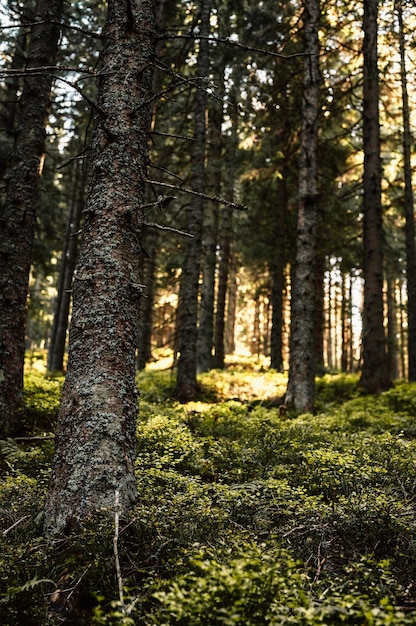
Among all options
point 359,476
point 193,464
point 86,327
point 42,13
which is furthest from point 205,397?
point 42,13

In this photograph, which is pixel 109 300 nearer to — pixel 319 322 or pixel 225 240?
pixel 225 240

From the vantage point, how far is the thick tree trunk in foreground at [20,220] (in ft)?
22.6

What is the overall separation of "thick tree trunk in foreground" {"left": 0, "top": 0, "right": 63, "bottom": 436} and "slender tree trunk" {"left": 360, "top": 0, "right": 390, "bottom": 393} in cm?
798

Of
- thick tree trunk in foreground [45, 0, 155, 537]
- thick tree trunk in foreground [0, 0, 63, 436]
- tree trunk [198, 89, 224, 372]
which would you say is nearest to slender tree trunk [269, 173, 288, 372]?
tree trunk [198, 89, 224, 372]

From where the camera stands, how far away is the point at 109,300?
390 centimetres

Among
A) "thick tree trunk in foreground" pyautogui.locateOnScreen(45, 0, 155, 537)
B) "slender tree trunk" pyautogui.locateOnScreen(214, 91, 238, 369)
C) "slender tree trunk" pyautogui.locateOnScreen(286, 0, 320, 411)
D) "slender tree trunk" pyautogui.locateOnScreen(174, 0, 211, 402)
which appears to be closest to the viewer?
"thick tree trunk in foreground" pyautogui.locateOnScreen(45, 0, 155, 537)

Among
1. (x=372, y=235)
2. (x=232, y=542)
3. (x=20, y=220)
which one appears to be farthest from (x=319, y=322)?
(x=232, y=542)

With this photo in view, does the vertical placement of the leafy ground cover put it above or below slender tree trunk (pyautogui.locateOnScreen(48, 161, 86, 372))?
below

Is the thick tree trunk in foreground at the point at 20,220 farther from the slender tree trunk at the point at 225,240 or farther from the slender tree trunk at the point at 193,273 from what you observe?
the slender tree trunk at the point at 225,240

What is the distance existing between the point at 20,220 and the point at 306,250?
587 cm

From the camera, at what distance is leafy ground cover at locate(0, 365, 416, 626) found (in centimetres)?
252

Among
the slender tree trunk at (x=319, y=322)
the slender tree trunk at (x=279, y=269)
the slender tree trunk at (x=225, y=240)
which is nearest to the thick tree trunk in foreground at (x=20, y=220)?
the slender tree trunk at (x=225, y=240)

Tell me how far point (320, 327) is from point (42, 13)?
43.5 ft

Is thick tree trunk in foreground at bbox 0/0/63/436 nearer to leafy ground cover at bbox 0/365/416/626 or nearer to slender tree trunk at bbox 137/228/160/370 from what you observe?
leafy ground cover at bbox 0/365/416/626
